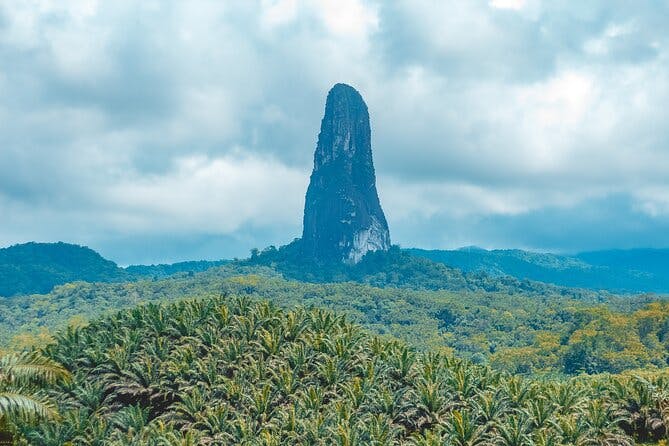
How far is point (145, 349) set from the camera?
62062 millimetres

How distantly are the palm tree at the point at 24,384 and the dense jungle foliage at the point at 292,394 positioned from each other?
15126mm

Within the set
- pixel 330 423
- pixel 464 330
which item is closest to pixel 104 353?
pixel 330 423

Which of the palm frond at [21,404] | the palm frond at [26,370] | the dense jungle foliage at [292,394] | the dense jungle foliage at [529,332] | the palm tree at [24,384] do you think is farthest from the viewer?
the dense jungle foliage at [529,332]

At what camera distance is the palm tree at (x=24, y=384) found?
102 ft

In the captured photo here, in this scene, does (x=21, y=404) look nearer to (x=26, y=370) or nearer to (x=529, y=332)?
(x=26, y=370)

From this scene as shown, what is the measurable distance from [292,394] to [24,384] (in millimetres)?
26485

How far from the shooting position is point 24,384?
34188 mm

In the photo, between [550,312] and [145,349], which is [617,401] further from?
→ [550,312]

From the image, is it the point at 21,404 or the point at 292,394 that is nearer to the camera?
the point at 21,404

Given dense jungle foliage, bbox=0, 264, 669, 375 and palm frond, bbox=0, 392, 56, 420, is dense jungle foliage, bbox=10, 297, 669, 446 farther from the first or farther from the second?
dense jungle foliage, bbox=0, 264, 669, 375

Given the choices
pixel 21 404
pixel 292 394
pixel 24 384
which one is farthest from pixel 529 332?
pixel 21 404

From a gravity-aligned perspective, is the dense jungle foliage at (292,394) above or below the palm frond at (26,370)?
below

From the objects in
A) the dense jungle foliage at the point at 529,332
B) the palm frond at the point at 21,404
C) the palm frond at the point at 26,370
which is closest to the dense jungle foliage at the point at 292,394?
the palm frond at the point at 26,370

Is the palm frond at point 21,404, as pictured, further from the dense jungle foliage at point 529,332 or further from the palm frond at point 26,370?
the dense jungle foliage at point 529,332
